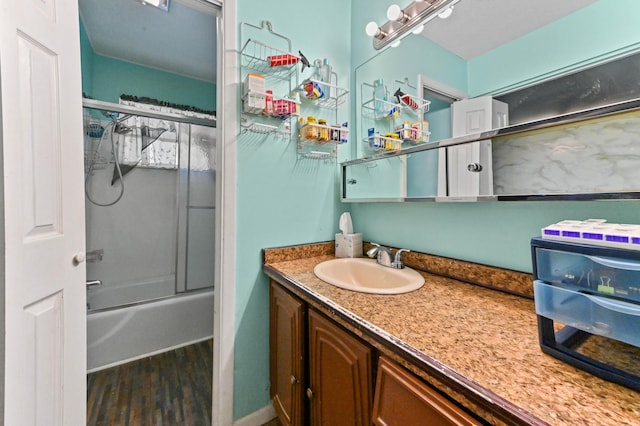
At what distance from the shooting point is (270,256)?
4.25 feet

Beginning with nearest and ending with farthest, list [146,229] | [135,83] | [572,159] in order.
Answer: [572,159], [146,229], [135,83]

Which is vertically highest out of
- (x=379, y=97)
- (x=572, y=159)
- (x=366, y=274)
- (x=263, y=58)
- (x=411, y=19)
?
(x=411, y=19)

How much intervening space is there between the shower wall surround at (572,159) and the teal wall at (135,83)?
2995mm

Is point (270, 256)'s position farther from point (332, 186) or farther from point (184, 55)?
point (184, 55)

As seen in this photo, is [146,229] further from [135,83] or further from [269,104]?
[269,104]

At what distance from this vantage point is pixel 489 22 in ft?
3.10

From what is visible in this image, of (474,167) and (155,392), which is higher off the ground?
(474,167)

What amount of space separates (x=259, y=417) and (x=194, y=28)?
278 centimetres

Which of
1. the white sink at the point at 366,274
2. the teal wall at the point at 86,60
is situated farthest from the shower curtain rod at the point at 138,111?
the white sink at the point at 366,274

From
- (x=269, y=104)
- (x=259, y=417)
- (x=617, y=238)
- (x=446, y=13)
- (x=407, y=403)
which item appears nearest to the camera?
(x=617, y=238)

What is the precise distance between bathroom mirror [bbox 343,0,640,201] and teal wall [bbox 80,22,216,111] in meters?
2.48

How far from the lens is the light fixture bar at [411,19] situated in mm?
1094

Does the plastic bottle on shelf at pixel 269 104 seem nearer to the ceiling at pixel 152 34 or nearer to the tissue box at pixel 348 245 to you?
the tissue box at pixel 348 245

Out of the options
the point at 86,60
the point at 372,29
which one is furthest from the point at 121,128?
the point at 372,29
